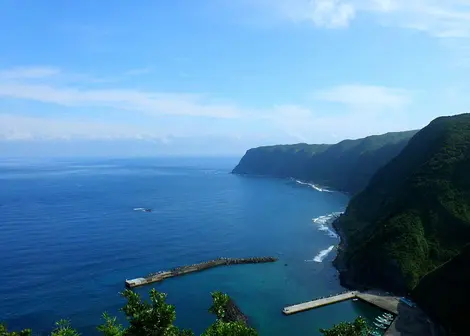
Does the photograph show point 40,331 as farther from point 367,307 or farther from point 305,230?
point 305,230

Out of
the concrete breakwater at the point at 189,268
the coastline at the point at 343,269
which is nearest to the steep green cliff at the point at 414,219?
the coastline at the point at 343,269

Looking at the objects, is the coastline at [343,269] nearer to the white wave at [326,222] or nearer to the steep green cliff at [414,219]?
the steep green cliff at [414,219]

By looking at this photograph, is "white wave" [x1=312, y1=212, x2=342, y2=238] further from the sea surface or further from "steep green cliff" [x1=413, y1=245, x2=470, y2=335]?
Result: "steep green cliff" [x1=413, y1=245, x2=470, y2=335]

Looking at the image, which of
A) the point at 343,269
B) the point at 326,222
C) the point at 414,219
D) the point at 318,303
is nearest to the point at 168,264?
the point at 318,303

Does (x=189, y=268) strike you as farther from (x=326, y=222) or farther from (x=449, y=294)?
(x=326, y=222)

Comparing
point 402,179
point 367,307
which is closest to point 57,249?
point 367,307

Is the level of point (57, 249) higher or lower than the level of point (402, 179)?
lower
